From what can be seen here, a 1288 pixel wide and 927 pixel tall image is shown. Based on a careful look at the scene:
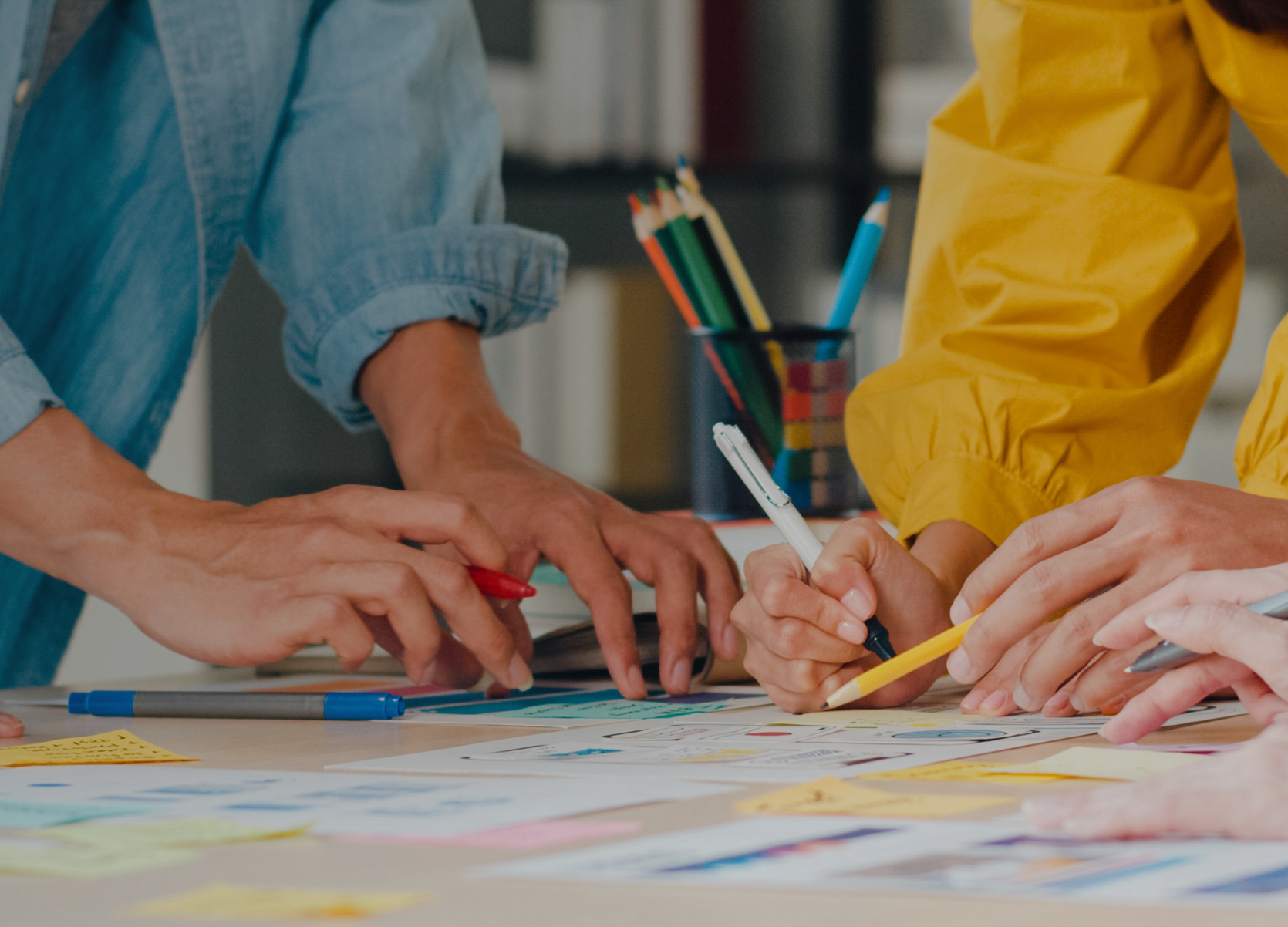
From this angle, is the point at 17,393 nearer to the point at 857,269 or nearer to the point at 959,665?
the point at 959,665

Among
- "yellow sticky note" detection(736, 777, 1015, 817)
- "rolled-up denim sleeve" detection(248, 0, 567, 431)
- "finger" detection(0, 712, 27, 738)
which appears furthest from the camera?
"rolled-up denim sleeve" detection(248, 0, 567, 431)

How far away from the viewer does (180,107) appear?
978mm

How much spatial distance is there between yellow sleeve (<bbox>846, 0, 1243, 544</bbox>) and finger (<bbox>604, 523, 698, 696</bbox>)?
172 mm

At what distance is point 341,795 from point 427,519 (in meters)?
0.27

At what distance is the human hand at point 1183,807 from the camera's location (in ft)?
1.24

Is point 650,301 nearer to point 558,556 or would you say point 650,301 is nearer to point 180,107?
point 180,107

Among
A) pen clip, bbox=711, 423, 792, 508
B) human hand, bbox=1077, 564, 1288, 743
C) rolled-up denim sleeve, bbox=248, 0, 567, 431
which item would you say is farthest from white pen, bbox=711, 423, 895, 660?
rolled-up denim sleeve, bbox=248, 0, 567, 431

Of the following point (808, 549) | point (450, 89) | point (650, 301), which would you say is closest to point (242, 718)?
point (808, 549)

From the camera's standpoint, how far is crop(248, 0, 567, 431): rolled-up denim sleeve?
97cm

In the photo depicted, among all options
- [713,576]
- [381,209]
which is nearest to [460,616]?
[713,576]

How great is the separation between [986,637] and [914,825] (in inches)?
10.6

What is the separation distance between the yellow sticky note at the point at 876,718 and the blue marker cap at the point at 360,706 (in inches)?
7.6

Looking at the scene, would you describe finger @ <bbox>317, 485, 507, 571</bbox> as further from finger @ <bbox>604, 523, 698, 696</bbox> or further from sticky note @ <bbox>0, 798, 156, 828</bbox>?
sticky note @ <bbox>0, 798, 156, 828</bbox>

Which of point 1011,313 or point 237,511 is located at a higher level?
point 1011,313
